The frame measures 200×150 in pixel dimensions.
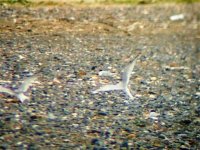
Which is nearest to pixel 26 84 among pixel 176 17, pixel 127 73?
pixel 127 73

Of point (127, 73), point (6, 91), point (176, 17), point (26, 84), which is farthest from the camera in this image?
point (176, 17)

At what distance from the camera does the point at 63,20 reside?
22.3 feet

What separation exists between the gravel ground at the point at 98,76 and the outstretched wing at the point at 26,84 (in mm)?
66

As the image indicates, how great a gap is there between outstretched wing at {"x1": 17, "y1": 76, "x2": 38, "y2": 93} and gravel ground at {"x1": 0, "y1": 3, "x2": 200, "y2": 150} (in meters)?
0.07

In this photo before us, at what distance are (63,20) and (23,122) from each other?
3.49 m

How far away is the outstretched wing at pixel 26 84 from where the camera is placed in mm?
4159

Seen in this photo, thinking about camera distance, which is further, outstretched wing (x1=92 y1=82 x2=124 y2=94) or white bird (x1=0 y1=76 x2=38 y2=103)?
outstretched wing (x1=92 y1=82 x2=124 y2=94)

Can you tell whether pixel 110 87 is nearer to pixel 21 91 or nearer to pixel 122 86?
pixel 122 86

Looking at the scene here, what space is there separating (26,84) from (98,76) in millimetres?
903

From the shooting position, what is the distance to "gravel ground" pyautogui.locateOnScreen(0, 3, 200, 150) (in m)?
3.51

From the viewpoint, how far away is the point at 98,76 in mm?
4816

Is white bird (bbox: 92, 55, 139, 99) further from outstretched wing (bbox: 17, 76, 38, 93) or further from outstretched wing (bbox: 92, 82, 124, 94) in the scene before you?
outstretched wing (bbox: 17, 76, 38, 93)

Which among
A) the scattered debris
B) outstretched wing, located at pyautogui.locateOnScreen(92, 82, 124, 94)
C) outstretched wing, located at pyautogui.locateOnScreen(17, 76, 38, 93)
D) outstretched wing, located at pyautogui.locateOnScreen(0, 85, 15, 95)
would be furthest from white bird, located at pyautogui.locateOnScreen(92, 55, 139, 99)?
the scattered debris

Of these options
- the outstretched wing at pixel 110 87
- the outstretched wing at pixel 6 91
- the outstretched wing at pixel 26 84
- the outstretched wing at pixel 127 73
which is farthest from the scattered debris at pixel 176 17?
the outstretched wing at pixel 6 91
